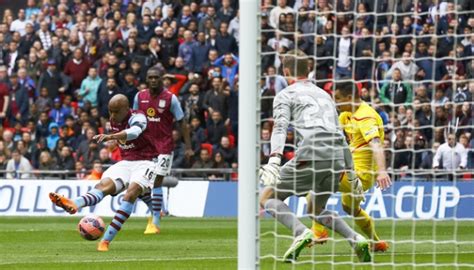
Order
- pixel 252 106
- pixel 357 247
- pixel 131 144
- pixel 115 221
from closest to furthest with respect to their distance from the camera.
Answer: pixel 252 106
pixel 357 247
pixel 115 221
pixel 131 144

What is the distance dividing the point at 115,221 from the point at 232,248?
4.88 ft

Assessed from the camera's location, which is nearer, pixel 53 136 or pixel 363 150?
pixel 363 150

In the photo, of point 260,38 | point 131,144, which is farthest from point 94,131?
point 260,38

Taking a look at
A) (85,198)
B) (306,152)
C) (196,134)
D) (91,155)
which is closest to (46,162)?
(91,155)

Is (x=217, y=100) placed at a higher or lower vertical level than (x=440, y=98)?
lower

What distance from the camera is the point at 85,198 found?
15328 millimetres

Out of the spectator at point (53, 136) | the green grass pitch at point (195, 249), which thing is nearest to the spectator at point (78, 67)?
the spectator at point (53, 136)

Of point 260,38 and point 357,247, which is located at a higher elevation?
point 260,38

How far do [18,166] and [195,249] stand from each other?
12.4 meters

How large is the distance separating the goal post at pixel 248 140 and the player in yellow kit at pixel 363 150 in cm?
391

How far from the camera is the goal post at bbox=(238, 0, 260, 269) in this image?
31.5 ft

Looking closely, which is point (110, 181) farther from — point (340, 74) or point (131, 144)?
point (340, 74)

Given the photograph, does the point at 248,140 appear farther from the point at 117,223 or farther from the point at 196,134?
the point at 196,134

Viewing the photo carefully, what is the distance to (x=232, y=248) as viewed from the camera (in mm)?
15711
